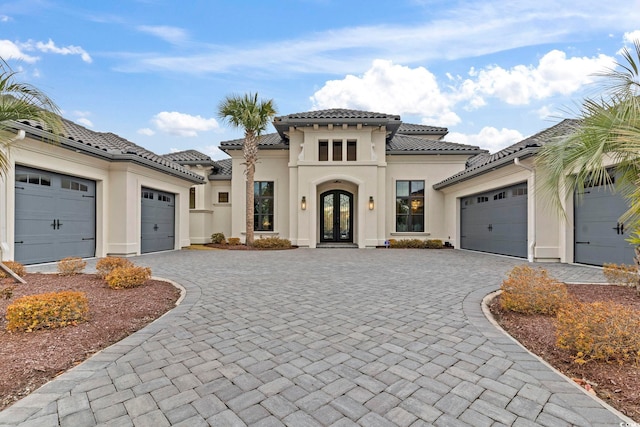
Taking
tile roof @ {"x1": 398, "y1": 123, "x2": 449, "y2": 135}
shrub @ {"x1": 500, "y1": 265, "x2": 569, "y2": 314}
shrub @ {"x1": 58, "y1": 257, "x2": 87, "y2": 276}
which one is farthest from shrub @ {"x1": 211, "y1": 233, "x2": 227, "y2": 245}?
shrub @ {"x1": 500, "y1": 265, "x2": 569, "y2": 314}

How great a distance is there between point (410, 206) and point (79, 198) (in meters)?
13.9

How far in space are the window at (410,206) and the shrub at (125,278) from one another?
40.8 ft

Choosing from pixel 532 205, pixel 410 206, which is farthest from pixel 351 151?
pixel 532 205

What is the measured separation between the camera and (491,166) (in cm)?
1058

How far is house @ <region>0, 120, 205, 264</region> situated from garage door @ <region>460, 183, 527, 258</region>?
13.1 metres

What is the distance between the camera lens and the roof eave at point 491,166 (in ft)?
28.9

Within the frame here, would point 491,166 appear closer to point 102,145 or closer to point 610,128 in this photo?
point 610,128

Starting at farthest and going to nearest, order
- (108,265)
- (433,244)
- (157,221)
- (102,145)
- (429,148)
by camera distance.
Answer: (429,148), (433,244), (157,221), (102,145), (108,265)

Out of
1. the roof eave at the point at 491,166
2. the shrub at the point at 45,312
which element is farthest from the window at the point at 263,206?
the shrub at the point at 45,312

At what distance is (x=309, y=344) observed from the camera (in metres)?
3.09

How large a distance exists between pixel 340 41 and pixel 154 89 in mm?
9300

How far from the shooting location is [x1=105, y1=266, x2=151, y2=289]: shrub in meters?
5.32

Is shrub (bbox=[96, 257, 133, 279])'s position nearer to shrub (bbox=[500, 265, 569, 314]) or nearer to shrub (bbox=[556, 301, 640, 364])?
shrub (bbox=[500, 265, 569, 314])

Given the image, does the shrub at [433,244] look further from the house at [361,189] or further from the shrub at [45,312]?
the shrub at [45,312]
